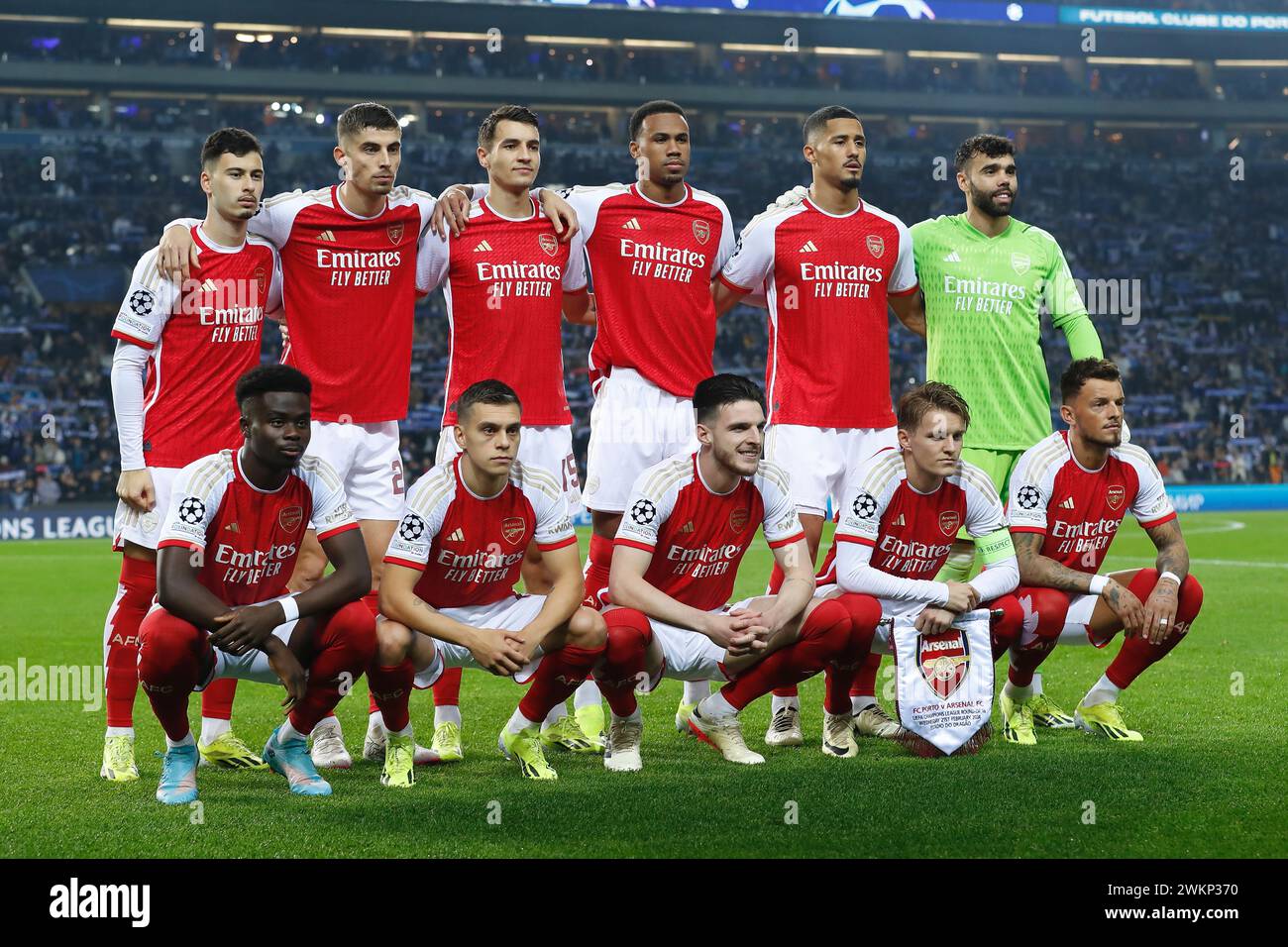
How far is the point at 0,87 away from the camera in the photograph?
33.3 meters

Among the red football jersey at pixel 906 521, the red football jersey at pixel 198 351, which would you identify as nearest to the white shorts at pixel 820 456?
the red football jersey at pixel 906 521

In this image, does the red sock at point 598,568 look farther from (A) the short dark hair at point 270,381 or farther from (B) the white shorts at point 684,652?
(A) the short dark hair at point 270,381

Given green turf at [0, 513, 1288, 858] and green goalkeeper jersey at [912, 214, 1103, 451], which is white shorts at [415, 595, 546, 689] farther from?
green goalkeeper jersey at [912, 214, 1103, 451]

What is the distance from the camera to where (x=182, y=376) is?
Result: 18.7ft

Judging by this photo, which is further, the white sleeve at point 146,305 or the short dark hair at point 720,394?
the white sleeve at point 146,305

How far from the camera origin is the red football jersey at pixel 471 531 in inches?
205

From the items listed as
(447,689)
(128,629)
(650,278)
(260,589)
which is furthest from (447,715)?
(650,278)

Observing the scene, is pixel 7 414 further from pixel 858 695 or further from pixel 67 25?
pixel 858 695

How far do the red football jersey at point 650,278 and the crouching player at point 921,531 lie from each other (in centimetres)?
103

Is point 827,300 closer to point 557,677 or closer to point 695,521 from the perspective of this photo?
point 695,521

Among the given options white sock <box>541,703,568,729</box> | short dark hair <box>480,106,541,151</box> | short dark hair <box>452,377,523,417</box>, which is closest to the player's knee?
short dark hair <box>452,377,523,417</box>

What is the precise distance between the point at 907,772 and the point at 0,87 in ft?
111

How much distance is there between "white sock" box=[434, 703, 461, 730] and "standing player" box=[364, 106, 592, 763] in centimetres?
10

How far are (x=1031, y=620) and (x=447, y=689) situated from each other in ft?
7.99
